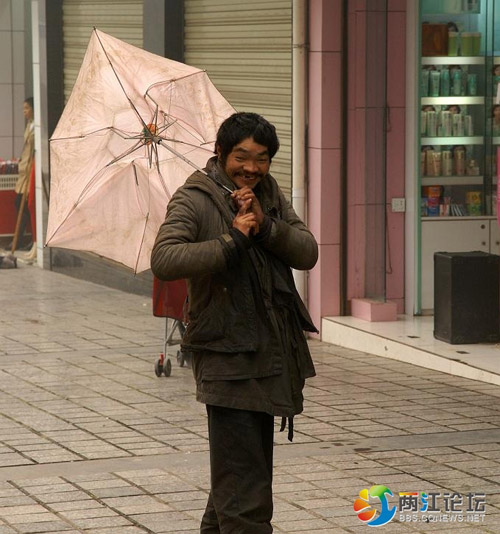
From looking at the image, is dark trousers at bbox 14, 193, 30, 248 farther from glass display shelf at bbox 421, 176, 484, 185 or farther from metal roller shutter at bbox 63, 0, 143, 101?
glass display shelf at bbox 421, 176, 484, 185

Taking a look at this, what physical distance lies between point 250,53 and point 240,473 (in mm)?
8550

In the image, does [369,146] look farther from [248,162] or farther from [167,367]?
[248,162]

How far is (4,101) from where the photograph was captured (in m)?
20.7

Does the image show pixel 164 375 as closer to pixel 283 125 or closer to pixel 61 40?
pixel 283 125

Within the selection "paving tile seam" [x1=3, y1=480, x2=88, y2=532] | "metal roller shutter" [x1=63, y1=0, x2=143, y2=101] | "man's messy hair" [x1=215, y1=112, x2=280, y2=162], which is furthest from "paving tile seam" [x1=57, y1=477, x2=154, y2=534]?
"metal roller shutter" [x1=63, y1=0, x2=143, y2=101]

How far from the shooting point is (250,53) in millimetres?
13102

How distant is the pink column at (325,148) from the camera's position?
1186 cm

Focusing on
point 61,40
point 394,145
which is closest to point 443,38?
point 394,145

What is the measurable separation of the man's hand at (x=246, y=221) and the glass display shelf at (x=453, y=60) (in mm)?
7566

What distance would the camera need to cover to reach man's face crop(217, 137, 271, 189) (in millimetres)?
4953

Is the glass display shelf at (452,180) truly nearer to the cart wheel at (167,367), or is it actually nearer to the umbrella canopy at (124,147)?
the cart wheel at (167,367)

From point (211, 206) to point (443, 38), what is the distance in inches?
298

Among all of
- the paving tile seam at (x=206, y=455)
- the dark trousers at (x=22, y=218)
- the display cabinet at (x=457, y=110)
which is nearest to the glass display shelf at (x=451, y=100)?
the display cabinet at (x=457, y=110)

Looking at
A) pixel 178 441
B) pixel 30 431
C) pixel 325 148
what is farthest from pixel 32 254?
pixel 178 441
